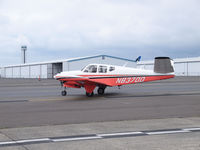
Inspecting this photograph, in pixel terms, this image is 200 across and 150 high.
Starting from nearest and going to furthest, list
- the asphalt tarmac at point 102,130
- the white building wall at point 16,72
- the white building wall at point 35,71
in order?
the asphalt tarmac at point 102,130 → the white building wall at point 35,71 → the white building wall at point 16,72

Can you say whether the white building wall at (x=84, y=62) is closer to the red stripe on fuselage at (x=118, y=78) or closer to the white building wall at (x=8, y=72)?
the red stripe on fuselage at (x=118, y=78)

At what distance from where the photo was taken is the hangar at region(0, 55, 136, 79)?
62.7 m

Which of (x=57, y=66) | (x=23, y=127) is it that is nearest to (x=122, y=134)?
(x=23, y=127)

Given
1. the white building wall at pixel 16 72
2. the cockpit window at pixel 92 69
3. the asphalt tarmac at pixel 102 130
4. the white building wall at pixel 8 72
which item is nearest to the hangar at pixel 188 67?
the white building wall at pixel 16 72

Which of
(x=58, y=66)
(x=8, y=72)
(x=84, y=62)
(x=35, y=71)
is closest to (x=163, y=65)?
(x=84, y=62)

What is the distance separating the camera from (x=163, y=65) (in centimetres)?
2025

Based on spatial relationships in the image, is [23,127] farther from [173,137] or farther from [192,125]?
[192,125]

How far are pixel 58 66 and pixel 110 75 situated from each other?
52563 millimetres

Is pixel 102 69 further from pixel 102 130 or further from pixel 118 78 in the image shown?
pixel 102 130

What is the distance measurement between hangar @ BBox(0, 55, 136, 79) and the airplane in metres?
33.2

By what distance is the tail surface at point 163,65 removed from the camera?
785 inches

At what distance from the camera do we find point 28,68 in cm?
8862

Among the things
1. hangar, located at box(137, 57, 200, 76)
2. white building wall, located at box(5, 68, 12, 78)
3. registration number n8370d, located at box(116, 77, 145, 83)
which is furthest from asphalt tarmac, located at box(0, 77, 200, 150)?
white building wall, located at box(5, 68, 12, 78)

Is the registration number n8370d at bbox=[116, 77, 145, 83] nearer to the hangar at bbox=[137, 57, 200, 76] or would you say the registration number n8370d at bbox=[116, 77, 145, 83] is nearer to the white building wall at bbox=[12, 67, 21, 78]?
the hangar at bbox=[137, 57, 200, 76]
